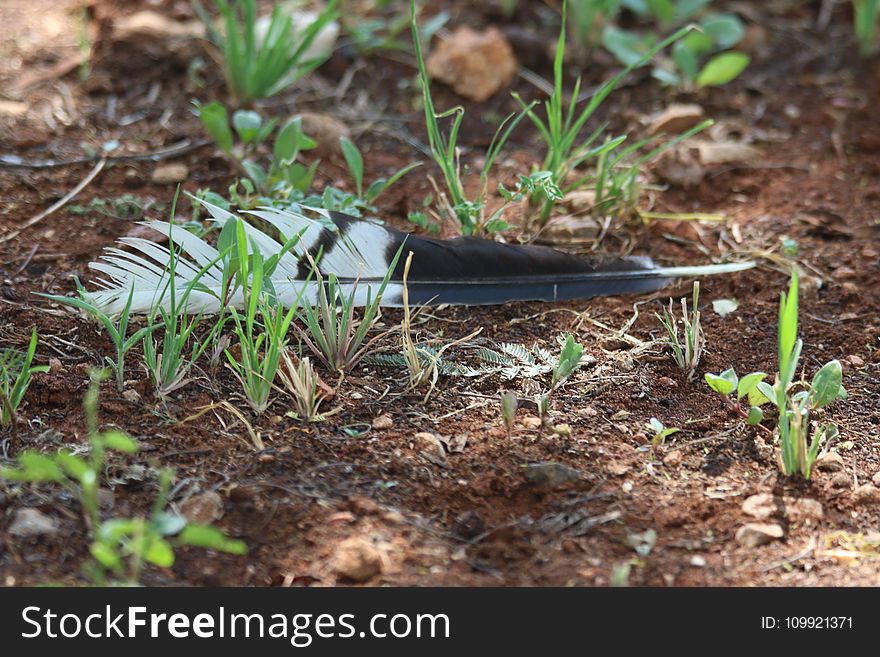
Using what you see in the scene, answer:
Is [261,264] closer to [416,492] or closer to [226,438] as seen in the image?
[226,438]

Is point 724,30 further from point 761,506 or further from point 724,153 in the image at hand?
point 761,506

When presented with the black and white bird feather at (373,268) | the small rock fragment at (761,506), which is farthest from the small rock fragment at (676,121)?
the small rock fragment at (761,506)

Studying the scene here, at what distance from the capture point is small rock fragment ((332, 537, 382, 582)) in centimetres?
148

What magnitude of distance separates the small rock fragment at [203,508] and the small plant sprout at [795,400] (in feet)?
3.05

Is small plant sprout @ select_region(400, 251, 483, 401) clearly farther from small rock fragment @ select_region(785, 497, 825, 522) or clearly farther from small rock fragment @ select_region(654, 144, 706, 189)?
small rock fragment @ select_region(654, 144, 706, 189)

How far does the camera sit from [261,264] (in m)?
1.78

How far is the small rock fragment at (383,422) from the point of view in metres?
1.82

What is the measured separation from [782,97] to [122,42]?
202 cm

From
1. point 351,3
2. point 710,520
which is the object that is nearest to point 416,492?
point 710,520

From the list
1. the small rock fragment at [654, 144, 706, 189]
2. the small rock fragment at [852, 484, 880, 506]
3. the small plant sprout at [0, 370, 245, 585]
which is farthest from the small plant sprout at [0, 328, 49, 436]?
the small rock fragment at [654, 144, 706, 189]

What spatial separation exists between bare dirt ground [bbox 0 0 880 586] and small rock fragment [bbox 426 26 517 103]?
5 cm

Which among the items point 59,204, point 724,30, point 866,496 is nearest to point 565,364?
point 866,496
